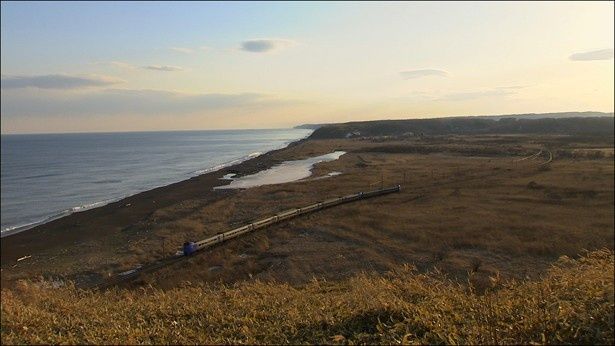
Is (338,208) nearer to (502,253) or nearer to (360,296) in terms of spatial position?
(502,253)

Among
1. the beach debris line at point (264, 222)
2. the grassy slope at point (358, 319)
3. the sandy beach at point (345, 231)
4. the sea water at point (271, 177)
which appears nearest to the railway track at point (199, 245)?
the beach debris line at point (264, 222)

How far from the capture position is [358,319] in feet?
19.8

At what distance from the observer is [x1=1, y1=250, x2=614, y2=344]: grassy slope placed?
525 cm

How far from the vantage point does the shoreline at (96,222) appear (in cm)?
2784

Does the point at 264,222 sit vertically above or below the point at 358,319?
below

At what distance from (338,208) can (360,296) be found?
22467 millimetres

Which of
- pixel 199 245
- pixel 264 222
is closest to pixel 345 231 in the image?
pixel 264 222

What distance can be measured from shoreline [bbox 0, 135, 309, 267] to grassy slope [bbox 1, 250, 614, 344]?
21754 mm

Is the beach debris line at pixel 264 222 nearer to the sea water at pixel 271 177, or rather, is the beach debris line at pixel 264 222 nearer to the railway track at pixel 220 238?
the railway track at pixel 220 238

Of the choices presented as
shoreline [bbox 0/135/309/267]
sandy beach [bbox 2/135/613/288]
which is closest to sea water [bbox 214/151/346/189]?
shoreline [bbox 0/135/309/267]

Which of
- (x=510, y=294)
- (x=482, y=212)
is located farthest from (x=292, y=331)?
(x=482, y=212)

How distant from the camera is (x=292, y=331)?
5895 mm

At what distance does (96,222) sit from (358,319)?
3189cm

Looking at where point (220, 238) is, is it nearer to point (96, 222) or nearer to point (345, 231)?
point (345, 231)
